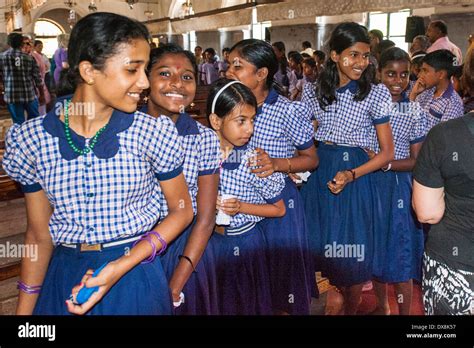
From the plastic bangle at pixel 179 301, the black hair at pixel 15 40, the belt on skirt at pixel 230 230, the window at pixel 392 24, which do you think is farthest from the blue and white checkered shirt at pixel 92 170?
the window at pixel 392 24

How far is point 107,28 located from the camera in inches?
49.9

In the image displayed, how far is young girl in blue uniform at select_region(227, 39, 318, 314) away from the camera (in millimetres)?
2211

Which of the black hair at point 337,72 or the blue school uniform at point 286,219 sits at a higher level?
the black hair at point 337,72

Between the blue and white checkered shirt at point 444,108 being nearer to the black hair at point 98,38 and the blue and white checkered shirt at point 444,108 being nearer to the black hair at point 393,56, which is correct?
the black hair at point 393,56

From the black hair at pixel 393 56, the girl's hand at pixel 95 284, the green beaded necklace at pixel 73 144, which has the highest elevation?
the black hair at pixel 393 56

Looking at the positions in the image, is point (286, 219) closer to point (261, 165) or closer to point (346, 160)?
point (261, 165)

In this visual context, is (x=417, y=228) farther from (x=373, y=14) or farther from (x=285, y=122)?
(x=373, y=14)

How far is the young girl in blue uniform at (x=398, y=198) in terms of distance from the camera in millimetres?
2668

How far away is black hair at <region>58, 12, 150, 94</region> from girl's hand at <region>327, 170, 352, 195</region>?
1410mm

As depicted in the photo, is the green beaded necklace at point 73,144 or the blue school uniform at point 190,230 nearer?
the green beaded necklace at point 73,144

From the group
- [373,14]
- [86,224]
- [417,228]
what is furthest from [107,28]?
[373,14]

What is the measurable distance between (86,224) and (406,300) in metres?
2.08

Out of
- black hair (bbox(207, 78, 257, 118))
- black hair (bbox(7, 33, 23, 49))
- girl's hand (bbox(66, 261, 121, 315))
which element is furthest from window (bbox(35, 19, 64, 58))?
girl's hand (bbox(66, 261, 121, 315))

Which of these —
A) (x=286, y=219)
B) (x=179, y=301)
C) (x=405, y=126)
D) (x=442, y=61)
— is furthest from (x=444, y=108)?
(x=179, y=301)
